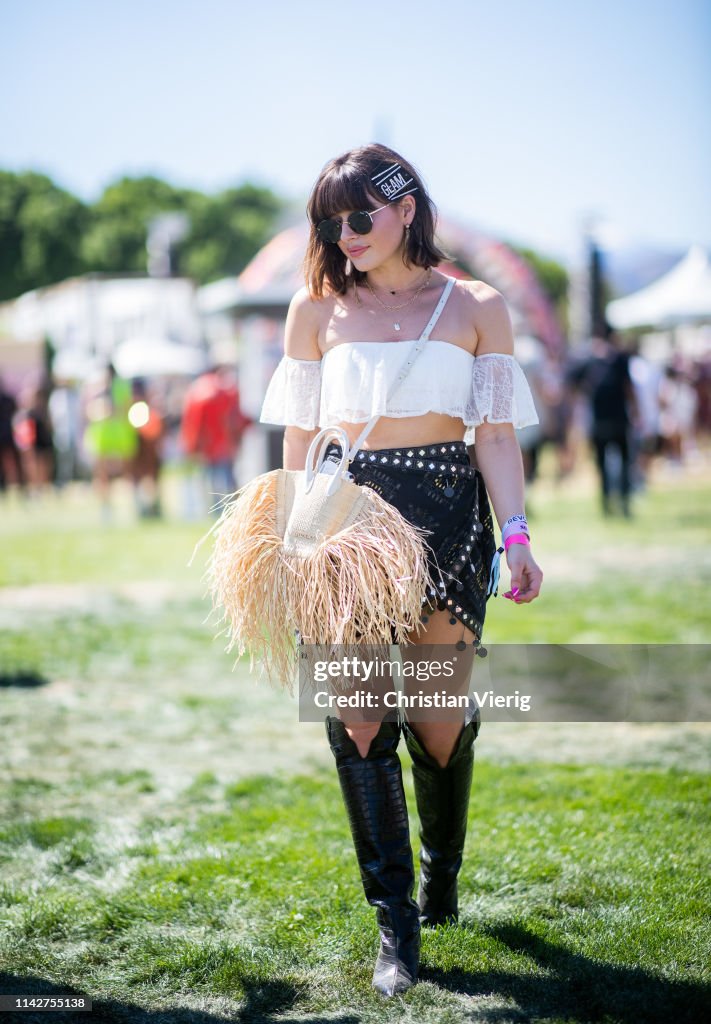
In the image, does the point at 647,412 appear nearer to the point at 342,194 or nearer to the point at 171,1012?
the point at 342,194

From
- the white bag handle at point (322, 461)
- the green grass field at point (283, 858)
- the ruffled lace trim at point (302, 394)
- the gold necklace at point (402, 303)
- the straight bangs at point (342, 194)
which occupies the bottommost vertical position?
the green grass field at point (283, 858)

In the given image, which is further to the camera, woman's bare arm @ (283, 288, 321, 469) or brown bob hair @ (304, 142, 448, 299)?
woman's bare arm @ (283, 288, 321, 469)

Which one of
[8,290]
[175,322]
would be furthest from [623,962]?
[175,322]

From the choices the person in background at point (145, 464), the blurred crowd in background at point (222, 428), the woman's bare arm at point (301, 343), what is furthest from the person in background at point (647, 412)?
the woman's bare arm at point (301, 343)

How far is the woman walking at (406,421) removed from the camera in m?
2.76

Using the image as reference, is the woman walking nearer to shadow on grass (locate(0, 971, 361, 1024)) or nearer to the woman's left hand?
the woman's left hand

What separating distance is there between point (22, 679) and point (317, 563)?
4.02 metres

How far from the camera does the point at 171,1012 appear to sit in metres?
2.62

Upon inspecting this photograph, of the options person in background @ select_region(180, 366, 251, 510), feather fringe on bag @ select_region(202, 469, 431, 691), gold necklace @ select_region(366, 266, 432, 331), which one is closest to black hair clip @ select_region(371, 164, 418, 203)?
gold necklace @ select_region(366, 266, 432, 331)

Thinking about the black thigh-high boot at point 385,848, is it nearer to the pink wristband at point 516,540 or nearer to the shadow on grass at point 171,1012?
the shadow on grass at point 171,1012

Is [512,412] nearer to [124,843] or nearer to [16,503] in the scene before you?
[124,843]

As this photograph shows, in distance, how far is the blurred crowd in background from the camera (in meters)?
13.6

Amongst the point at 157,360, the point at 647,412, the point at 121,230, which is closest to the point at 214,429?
the point at 647,412

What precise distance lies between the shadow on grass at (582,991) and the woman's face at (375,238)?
6.05 feet
